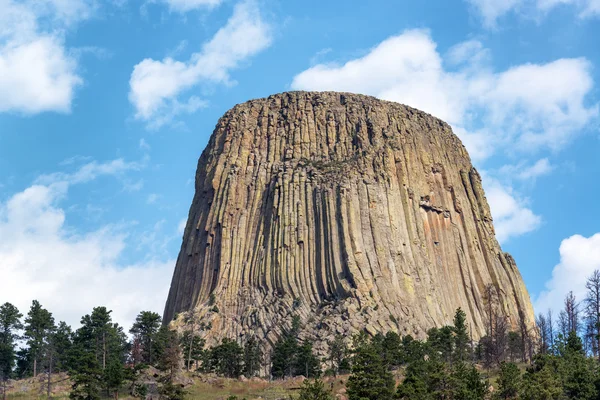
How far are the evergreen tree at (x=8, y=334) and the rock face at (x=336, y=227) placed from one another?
23649 mm

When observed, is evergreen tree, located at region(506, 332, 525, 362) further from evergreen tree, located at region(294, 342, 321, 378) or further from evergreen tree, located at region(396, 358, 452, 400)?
evergreen tree, located at region(396, 358, 452, 400)

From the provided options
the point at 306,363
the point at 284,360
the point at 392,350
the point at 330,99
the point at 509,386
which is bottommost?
the point at 509,386

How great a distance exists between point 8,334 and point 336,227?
1634 inches

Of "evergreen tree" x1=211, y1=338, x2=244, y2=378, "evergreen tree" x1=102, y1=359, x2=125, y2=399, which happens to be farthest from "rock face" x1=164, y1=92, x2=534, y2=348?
"evergreen tree" x1=102, y1=359, x2=125, y2=399

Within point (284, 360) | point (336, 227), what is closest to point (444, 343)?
point (284, 360)

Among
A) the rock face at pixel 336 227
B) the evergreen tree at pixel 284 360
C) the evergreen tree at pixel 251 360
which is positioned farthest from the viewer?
the rock face at pixel 336 227

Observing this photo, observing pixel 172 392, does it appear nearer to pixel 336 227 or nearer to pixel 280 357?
pixel 280 357

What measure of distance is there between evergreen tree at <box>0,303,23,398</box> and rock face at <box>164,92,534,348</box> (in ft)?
77.6

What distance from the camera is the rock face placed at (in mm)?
108375

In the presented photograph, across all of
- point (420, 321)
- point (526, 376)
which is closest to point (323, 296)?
point (420, 321)

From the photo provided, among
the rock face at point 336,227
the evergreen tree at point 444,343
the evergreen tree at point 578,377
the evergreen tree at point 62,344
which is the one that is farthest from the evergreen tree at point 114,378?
the rock face at point 336,227

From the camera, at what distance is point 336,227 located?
113 m

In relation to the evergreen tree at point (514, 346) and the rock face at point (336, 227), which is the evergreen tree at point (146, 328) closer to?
the rock face at point (336, 227)

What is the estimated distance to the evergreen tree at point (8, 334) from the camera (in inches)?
3506
